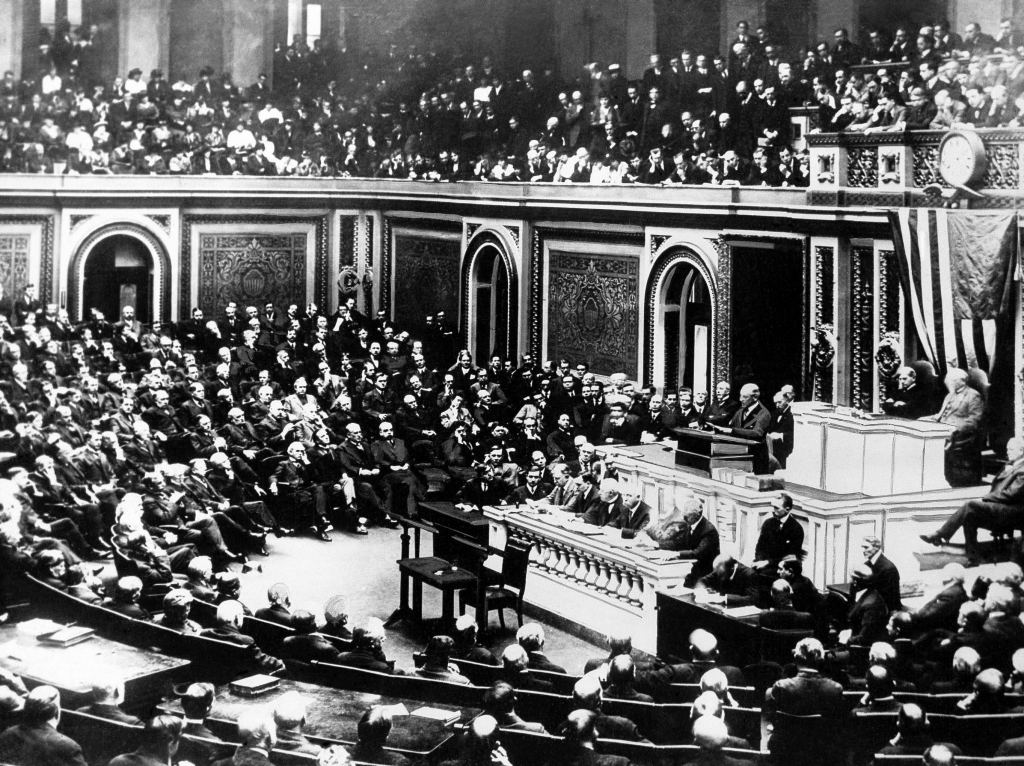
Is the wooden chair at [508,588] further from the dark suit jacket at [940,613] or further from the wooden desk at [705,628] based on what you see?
the dark suit jacket at [940,613]

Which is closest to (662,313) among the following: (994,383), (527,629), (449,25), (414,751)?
(449,25)

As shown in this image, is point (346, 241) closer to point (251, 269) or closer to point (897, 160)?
point (251, 269)

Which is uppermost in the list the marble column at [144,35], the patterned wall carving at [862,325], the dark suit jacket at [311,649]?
the marble column at [144,35]

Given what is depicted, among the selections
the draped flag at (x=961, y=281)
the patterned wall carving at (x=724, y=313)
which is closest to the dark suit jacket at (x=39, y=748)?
the draped flag at (x=961, y=281)

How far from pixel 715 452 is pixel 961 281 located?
2.50 meters

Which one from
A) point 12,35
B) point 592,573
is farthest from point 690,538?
point 12,35

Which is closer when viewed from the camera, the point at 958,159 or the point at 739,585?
the point at 739,585

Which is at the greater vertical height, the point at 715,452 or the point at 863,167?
the point at 863,167

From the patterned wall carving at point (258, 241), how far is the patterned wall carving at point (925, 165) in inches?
427

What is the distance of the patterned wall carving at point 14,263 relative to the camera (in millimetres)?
18750

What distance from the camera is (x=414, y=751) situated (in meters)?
8.00

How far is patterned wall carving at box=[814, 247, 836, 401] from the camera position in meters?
13.3

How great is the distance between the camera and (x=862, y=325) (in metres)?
13.1

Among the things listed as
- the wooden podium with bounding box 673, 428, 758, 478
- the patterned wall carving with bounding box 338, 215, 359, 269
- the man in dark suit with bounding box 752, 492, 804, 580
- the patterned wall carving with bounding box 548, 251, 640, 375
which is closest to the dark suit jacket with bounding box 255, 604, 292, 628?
the man in dark suit with bounding box 752, 492, 804, 580
